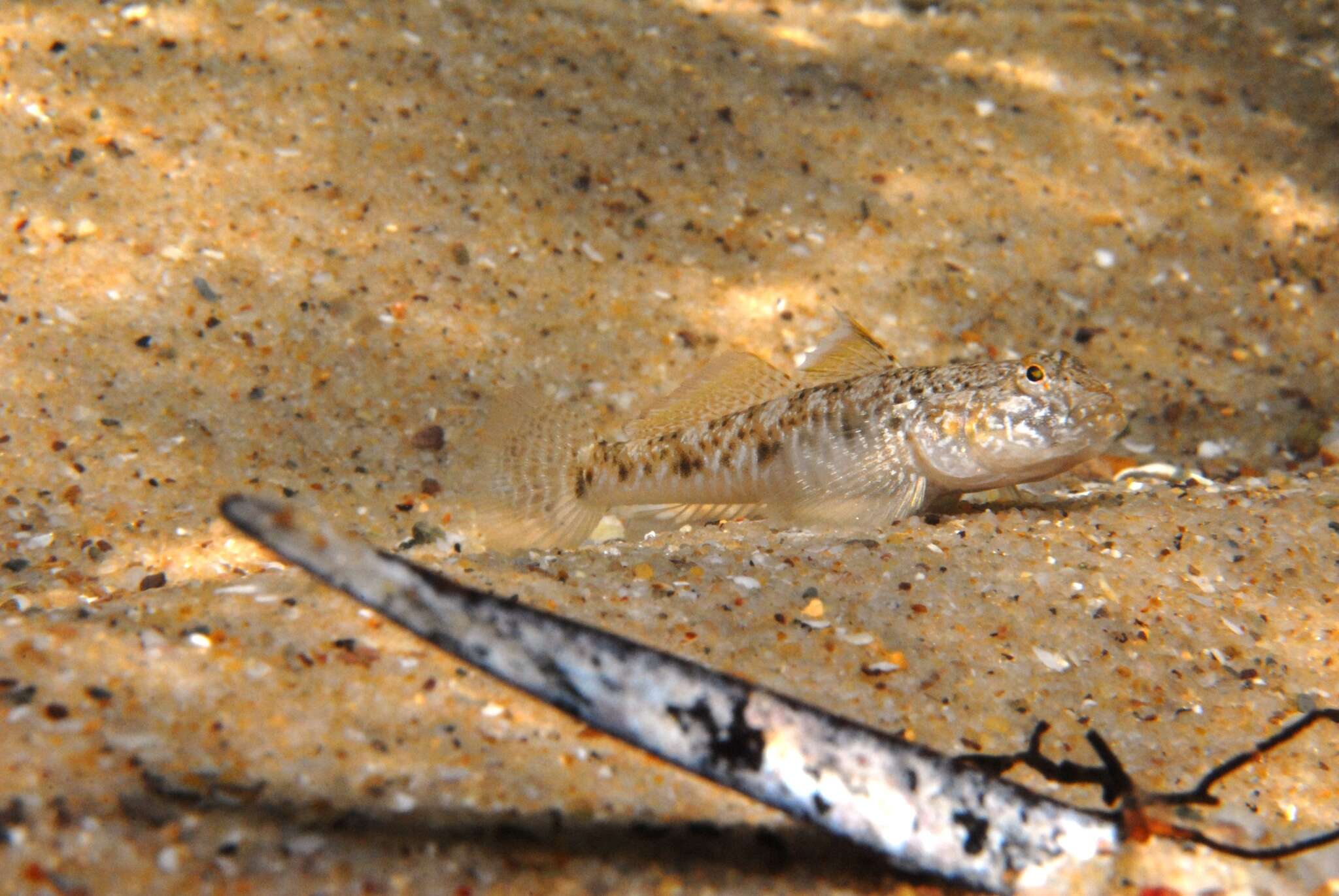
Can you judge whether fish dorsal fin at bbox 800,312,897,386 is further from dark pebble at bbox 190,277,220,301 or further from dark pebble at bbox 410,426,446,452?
dark pebble at bbox 190,277,220,301

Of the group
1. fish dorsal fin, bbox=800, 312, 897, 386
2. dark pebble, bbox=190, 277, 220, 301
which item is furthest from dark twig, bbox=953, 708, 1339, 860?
dark pebble, bbox=190, 277, 220, 301

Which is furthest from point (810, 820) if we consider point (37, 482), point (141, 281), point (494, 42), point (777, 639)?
point (494, 42)

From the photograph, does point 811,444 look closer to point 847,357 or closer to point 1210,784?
point 847,357

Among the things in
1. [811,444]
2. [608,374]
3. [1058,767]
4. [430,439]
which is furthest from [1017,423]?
[430,439]

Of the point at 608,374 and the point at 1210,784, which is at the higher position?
the point at 1210,784

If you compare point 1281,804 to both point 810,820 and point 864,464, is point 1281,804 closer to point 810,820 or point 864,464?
point 810,820
